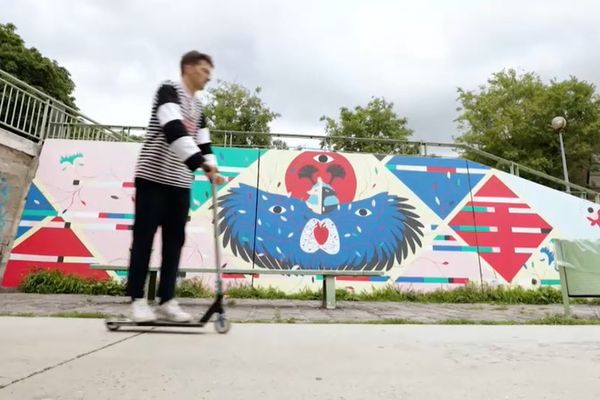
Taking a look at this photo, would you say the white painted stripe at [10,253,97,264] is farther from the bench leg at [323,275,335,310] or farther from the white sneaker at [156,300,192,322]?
the white sneaker at [156,300,192,322]

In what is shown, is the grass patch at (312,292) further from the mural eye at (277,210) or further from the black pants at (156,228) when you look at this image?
the black pants at (156,228)

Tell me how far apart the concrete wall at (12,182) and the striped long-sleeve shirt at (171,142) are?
6750mm

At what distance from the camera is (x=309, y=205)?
28.5 ft

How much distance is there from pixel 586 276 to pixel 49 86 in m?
25.6

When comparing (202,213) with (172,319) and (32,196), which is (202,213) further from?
(172,319)

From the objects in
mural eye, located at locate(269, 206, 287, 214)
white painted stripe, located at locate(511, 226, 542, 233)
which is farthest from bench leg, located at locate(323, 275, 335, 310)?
Result: white painted stripe, located at locate(511, 226, 542, 233)

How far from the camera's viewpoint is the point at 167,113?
7.86ft

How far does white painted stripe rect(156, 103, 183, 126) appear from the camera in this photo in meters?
2.38

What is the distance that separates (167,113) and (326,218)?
6443 millimetres

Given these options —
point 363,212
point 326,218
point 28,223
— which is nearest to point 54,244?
point 28,223

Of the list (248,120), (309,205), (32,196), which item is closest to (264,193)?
(309,205)

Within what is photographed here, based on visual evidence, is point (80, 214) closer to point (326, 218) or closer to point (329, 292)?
point (326, 218)

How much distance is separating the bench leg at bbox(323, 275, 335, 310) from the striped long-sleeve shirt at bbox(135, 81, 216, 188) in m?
3.77

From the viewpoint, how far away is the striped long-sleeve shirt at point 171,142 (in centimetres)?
234
